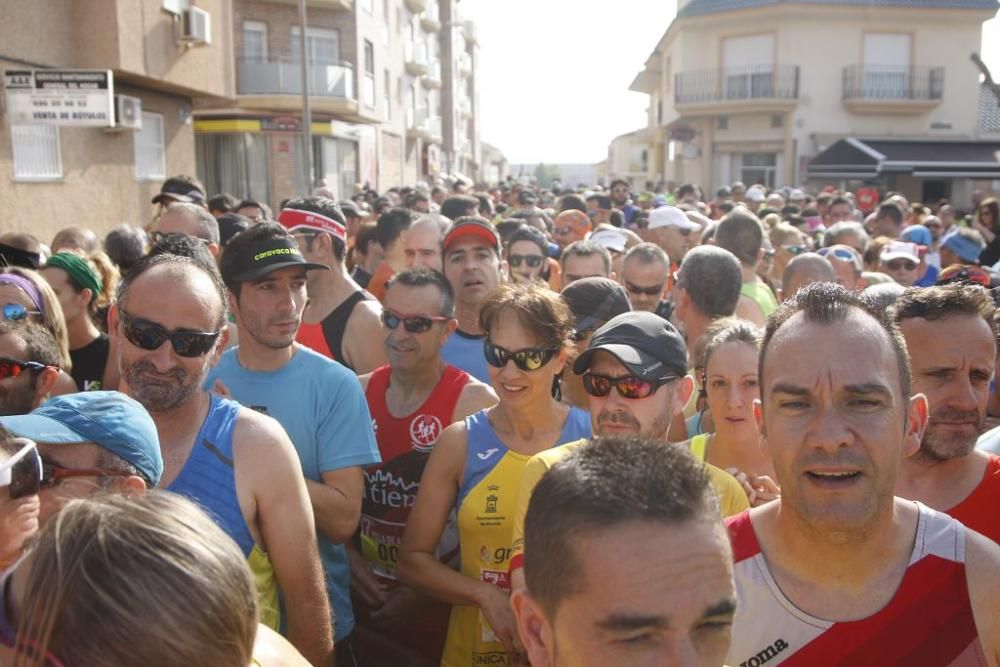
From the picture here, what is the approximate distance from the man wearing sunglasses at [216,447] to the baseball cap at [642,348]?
1.08 m

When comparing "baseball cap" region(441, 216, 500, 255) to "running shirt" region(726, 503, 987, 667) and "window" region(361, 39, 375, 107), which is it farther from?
"window" region(361, 39, 375, 107)

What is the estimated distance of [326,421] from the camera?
11.4ft

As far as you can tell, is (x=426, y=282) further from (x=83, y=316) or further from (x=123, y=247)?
(x=123, y=247)

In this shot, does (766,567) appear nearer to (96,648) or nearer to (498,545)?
(498,545)

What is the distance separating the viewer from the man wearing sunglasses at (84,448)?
2.27 m

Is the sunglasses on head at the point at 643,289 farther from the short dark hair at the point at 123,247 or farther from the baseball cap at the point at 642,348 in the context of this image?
the short dark hair at the point at 123,247

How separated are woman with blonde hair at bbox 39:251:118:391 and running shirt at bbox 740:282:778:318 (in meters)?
3.98

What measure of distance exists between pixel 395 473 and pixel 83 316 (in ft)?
6.98

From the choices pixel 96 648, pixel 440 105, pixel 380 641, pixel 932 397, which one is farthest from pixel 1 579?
pixel 440 105

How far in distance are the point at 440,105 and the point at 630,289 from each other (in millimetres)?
55354

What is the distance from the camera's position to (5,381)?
346 cm

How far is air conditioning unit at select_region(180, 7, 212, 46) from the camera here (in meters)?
16.5

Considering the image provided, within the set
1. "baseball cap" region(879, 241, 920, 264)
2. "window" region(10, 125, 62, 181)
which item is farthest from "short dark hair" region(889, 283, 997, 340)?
"window" region(10, 125, 62, 181)

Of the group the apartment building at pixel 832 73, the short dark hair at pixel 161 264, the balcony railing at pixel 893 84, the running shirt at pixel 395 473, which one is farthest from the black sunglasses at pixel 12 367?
the balcony railing at pixel 893 84
